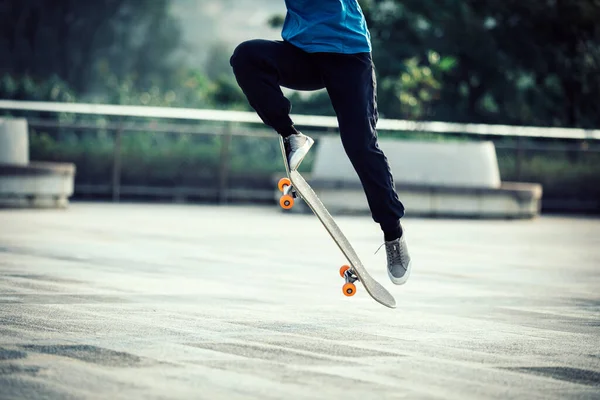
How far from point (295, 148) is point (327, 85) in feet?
1.16

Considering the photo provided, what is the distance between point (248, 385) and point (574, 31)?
80.7ft

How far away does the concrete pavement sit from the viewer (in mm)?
4465

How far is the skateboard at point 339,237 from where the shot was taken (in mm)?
6391

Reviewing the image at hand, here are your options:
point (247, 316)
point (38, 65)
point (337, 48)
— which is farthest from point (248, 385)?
point (38, 65)

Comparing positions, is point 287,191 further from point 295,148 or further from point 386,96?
point 386,96

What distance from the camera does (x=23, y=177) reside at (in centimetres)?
1515

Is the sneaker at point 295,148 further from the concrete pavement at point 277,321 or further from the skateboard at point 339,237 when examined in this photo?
the concrete pavement at point 277,321

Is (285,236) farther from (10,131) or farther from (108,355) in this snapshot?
(108,355)

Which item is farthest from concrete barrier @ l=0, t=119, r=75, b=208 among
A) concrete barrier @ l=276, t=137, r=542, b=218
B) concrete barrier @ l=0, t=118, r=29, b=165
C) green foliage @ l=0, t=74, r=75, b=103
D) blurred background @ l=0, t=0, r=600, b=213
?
green foliage @ l=0, t=74, r=75, b=103

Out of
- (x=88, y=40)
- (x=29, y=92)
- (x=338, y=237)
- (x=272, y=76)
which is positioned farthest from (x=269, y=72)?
(x=88, y=40)

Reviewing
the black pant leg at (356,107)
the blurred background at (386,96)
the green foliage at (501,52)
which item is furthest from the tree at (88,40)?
the black pant leg at (356,107)

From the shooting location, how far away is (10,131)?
15.6 m

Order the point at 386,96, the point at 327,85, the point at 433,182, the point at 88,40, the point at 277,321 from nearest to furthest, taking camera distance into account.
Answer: the point at 277,321 < the point at 327,85 < the point at 433,182 < the point at 386,96 < the point at 88,40

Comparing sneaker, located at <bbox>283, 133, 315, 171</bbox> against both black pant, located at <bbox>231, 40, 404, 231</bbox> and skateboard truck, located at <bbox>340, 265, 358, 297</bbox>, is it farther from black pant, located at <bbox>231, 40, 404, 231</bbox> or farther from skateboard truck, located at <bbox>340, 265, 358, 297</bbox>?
skateboard truck, located at <bbox>340, 265, 358, 297</bbox>
